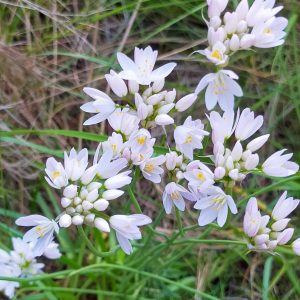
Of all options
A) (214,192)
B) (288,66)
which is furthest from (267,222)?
(288,66)

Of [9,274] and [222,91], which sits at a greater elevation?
[222,91]

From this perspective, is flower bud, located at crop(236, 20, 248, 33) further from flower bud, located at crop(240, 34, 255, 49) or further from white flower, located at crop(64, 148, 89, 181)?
white flower, located at crop(64, 148, 89, 181)

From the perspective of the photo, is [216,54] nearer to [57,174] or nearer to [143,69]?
[143,69]

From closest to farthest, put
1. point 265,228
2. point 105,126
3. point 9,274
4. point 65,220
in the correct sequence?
point 65,220
point 265,228
point 9,274
point 105,126

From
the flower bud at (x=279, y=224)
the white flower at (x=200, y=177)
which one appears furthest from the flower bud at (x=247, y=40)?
the flower bud at (x=279, y=224)

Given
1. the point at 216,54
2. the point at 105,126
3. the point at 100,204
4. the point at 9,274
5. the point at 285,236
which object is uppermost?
the point at 216,54

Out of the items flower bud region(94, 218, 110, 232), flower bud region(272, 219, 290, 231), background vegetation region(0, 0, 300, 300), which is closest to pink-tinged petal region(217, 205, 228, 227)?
flower bud region(272, 219, 290, 231)

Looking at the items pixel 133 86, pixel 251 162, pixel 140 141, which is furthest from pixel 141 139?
pixel 251 162
